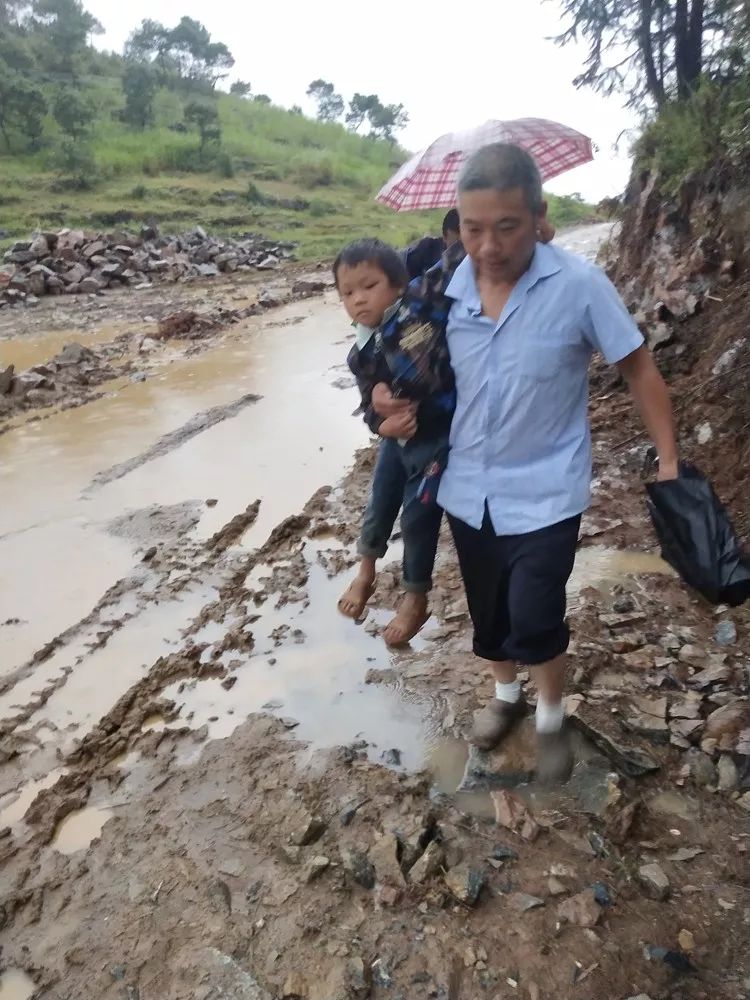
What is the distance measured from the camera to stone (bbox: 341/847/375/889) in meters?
2.13

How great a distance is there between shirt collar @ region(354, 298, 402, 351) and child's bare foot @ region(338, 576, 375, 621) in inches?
35.9

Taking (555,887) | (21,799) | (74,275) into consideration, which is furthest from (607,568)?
(74,275)

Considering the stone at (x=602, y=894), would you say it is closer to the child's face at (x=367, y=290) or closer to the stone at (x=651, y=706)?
the stone at (x=651, y=706)

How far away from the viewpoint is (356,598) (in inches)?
110

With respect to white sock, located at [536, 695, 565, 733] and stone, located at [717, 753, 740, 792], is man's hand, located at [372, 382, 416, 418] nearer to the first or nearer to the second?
white sock, located at [536, 695, 565, 733]

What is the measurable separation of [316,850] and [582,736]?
0.95m

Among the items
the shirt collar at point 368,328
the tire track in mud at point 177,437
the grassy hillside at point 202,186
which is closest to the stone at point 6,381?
the tire track in mud at point 177,437

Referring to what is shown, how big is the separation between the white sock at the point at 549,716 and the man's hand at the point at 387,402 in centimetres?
100

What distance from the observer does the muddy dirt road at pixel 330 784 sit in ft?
6.33

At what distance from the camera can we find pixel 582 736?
256 centimetres

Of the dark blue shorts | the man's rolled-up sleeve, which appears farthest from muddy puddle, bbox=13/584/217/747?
the man's rolled-up sleeve

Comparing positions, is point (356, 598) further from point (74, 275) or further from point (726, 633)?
point (74, 275)

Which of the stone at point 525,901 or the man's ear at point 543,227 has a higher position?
the man's ear at point 543,227

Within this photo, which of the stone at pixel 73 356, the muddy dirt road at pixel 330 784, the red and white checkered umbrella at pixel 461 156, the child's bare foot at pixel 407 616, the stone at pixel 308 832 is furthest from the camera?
the stone at pixel 73 356
